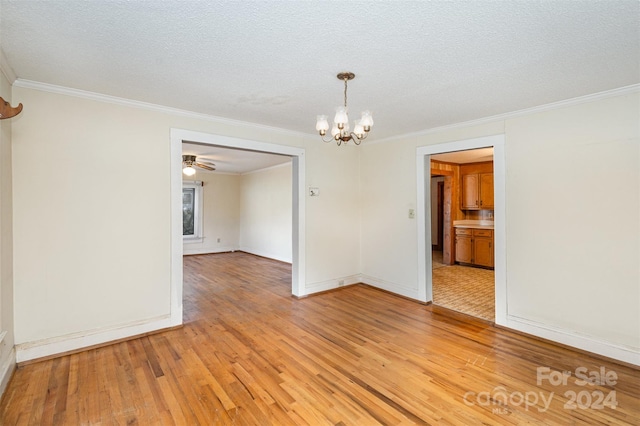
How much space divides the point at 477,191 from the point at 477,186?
12 cm

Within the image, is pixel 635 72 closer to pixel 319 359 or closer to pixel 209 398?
pixel 319 359

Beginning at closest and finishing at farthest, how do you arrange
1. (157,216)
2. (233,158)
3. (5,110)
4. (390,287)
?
(5,110) < (157,216) < (390,287) < (233,158)

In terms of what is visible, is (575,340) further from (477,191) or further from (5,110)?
(5,110)

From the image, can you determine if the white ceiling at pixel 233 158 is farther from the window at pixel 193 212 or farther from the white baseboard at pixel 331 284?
the white baseboard at pixel 331 284

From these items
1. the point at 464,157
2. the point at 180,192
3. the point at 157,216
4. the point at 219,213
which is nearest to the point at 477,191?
the point at 464,157

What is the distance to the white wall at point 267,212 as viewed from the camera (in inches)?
288

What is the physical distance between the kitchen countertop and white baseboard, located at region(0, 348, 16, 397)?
7.29 m

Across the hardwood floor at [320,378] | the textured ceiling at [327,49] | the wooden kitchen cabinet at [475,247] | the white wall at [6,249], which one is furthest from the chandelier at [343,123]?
the wooden kitchen cabinet at [475,247]

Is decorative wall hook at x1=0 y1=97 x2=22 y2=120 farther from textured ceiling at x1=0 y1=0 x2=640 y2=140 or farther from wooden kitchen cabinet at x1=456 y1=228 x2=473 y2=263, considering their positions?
wooden kitchen cabinet at x1=456 y1=228 x2=473 y2=263

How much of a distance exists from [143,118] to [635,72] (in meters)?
4.39

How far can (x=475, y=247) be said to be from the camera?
21.7 ft

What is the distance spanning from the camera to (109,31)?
181cm

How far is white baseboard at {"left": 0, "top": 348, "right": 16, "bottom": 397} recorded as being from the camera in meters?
2.18

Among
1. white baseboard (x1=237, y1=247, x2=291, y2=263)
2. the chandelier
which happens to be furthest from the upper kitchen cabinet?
the chandelier
